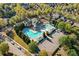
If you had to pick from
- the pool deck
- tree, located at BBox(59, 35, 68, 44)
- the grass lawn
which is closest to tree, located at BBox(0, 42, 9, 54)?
the grass lawn

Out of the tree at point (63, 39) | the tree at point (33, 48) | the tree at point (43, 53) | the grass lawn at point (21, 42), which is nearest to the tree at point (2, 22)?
the grass lawn at point (21, 42)

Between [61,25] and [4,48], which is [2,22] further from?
[61,25]

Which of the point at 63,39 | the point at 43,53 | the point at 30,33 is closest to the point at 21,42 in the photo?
the point at 30,33

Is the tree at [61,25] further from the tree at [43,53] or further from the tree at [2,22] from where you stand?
the tree at [2,22]

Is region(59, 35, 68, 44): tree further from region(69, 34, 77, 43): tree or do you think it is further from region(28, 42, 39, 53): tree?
region(28, 42, 39, 53): tree

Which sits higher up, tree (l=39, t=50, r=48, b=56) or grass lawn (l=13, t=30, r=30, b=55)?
grass lawn (l=13, t=30, r=30, b=55)

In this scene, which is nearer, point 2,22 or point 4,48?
point 4,48

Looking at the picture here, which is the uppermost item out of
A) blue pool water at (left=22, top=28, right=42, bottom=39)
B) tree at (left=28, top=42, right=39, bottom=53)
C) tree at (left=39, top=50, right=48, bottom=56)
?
blue pool water at (left=22, top=28, right=42, bottom=39)

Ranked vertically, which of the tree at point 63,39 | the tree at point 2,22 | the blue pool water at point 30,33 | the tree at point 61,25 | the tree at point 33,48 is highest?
the tree at point 2,22
